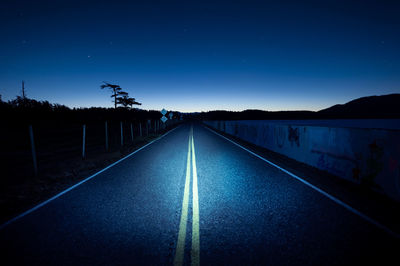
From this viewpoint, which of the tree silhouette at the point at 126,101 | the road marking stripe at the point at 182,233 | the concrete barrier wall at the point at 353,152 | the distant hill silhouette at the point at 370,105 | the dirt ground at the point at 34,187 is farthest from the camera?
the distant hill silhouette at the point at 370,105

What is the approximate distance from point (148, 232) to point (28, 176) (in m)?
6.67

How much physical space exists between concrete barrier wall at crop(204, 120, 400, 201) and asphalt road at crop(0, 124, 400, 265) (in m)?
1.68

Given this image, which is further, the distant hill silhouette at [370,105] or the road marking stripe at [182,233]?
the distant hill silhouette at [370,105]

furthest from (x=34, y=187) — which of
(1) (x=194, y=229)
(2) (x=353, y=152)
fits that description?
(2) (x=353, y=152)

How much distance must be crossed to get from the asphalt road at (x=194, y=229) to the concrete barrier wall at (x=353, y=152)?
1.68m

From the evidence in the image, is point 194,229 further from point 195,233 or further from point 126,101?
point 126,101

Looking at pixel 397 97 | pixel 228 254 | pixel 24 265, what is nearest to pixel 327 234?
pixel 228 254

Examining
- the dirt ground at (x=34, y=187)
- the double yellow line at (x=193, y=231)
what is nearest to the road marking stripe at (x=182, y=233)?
the double yellow line at (x=193, y=231)

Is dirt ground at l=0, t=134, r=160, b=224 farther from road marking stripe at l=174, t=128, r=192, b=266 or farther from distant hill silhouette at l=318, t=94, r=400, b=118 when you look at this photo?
distant hill silhouette at l=318, t=94, r=400, b=118

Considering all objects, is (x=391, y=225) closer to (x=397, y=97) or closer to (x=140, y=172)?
(x=140, y=172)

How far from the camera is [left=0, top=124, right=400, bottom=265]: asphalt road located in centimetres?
255

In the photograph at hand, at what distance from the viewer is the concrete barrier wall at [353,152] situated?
15.0ft

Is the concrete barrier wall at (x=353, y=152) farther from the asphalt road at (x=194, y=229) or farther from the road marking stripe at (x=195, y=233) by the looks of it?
the road marking stripe at (x=195, y=233)

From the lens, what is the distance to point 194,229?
3209mm
